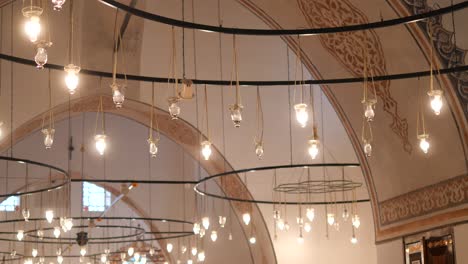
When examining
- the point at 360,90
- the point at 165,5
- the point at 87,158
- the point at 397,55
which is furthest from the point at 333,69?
the point at 87,158

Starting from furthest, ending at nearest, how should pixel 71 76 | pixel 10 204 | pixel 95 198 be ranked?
pixel 95 198
pixel 10 204
pixel 71 76

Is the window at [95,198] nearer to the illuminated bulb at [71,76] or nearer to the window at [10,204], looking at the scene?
the window at [10,204]

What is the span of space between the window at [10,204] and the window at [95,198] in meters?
2.54

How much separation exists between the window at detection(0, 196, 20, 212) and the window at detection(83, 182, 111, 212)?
2536 millimetres

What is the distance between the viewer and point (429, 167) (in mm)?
13305

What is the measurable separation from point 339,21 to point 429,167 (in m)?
2.74

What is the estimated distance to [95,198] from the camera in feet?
106

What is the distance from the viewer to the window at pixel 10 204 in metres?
31.1

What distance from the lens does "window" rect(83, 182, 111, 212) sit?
105 feet

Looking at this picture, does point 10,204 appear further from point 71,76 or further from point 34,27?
point 34,27

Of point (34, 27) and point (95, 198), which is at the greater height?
point (95, 198)

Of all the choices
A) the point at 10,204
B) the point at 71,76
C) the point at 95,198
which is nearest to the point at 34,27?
the point at 71,76

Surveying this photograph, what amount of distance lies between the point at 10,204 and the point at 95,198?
10.4 feet

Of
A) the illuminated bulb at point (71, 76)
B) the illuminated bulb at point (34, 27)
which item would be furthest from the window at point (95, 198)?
the illuminated bulb at point (34, 27)
